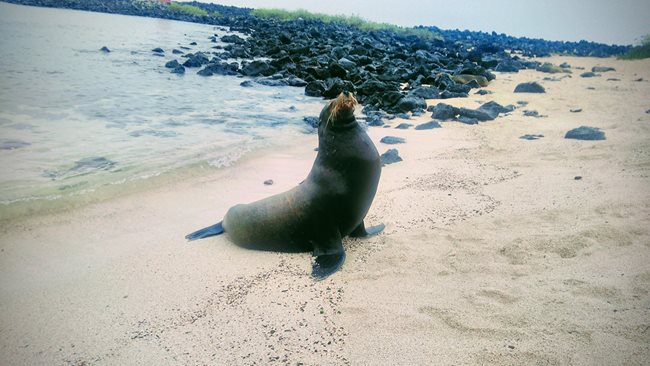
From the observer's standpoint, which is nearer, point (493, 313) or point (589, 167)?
point (493, 313)

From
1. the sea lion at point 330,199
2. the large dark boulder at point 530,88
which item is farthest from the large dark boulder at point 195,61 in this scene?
the sea lion at point 330,199

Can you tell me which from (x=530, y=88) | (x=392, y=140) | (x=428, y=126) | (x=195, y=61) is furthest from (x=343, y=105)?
(x=195, y=61)

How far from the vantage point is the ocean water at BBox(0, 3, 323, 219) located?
570 centimetres

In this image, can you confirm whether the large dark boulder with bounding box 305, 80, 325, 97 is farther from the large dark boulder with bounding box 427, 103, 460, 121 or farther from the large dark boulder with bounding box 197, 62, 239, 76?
the large dark boulder with bounding box 427, 103, 460, 121

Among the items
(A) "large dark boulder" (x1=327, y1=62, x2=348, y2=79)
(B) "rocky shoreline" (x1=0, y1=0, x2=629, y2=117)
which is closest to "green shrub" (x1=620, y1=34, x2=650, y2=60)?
(B) "rocky shoreline" (x1=0, y1=0, x2=629, y2=117)

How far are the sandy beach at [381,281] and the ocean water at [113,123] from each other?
0.75m

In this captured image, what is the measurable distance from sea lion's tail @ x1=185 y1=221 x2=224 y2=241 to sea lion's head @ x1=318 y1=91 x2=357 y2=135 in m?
1.44

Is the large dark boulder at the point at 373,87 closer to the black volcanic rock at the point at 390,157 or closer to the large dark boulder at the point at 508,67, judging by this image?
the black volcanic rock at the point at 390,157

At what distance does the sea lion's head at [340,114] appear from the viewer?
12.0 feet

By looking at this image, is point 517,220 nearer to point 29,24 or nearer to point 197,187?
point 197,187

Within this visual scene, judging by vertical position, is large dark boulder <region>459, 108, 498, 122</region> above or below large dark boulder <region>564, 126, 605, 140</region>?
below

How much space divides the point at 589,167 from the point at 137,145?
21.5ft

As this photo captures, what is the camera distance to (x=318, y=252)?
12.3 ft

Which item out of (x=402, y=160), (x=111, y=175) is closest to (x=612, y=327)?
(x=402, y=160)
